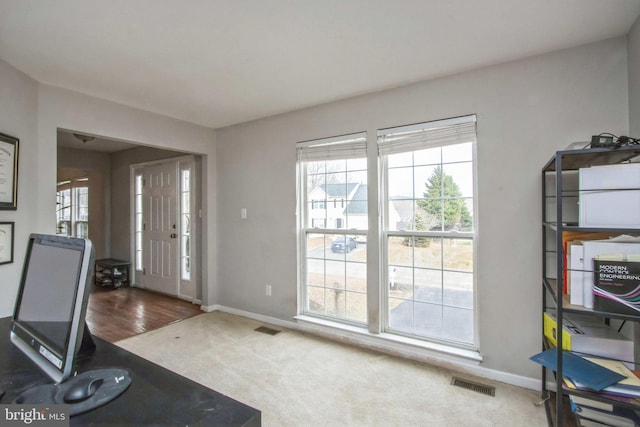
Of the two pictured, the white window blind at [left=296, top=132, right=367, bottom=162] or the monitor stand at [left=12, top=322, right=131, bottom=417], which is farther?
the white window blind at [left=296, top=132, right=367, bottom=162]

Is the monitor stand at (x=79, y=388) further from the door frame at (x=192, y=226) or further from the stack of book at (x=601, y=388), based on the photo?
the door frame at (x=192, y=226)

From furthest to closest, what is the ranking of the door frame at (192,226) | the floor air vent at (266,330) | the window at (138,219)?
the window at (138,219) → the door frame at (192,226) → the floor air vent at (266,330)

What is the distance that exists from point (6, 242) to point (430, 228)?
3.23m

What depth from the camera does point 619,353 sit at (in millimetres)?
1648

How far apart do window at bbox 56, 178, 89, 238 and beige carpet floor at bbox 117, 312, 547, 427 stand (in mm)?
4108

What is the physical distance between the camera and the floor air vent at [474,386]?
218cm

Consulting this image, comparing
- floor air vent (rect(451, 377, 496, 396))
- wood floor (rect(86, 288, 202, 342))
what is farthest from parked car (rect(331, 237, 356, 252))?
wood floor (rect(86, 288, 202, 342))

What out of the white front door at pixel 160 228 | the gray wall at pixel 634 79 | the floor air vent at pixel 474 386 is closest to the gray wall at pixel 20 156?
the white front door at pixel 160 228

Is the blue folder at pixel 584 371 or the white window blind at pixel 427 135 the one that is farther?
the white window blind at pixel 427 135

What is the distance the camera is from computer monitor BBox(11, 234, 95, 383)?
83 centimetres

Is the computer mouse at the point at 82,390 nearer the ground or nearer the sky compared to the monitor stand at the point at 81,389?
nearer the sky

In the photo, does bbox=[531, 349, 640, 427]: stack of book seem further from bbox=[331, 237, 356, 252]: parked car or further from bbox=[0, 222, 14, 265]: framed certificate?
bbox=[0, 222, 14, 265]: framed certificate

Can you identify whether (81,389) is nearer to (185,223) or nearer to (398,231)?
(398,231)

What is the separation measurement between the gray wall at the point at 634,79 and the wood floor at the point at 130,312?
4388 millimetres
